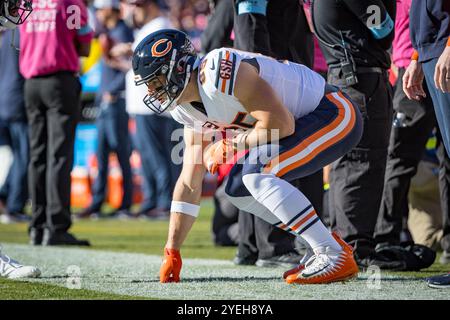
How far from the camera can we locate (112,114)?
1223 centimetres

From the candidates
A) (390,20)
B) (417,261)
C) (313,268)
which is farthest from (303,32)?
(313,268)

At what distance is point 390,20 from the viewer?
5711mm

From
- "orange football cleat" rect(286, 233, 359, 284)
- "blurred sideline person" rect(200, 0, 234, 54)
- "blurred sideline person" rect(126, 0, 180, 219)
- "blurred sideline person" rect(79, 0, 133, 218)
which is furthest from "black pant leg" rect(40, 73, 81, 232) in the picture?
"blurred sideline person" rect(79, 0, 133, 218)

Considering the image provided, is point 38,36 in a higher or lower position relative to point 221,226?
higher

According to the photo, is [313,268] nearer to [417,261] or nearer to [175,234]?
[175,234]

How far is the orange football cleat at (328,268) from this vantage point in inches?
192

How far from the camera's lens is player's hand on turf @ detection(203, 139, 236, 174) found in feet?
16.0

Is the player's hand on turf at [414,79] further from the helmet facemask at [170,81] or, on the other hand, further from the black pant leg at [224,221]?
the black pant leg at [224,221]

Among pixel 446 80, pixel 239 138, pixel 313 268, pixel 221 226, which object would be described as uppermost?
pixel 446 80

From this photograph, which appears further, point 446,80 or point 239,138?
point 239,138

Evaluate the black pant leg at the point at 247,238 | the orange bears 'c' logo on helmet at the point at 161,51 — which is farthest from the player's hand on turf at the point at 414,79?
the black pant leg at the point at 247,238

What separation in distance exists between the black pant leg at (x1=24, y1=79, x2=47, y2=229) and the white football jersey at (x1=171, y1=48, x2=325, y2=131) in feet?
10.5

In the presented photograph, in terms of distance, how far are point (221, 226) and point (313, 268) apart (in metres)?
3.39
